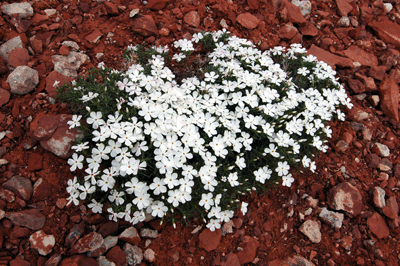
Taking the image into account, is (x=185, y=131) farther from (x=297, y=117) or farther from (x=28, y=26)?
(x=28, y=26)

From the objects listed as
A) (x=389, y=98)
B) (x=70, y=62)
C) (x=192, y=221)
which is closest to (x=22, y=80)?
(x=70, y=62)

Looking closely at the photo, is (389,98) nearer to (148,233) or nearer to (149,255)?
(148,233)

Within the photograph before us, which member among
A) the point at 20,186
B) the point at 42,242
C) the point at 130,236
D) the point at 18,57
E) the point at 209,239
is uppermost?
the point at 18,57

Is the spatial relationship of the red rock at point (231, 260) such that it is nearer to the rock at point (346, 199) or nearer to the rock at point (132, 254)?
the rock at point (132, 254)

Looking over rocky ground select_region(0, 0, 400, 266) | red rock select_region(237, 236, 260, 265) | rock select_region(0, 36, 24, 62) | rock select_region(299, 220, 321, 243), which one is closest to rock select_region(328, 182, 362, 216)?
rocky ground select_region(0, 0, 400, 266)

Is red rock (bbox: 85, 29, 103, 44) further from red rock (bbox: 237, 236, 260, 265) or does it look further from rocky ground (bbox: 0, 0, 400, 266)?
red rock (bbox: 237, 236, 260, 265)

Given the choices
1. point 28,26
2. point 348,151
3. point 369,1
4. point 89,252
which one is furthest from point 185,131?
point 369,1
